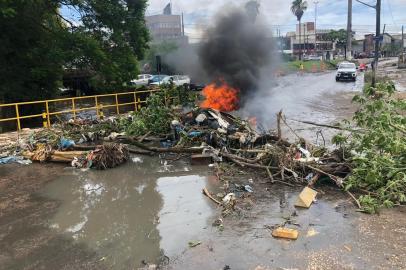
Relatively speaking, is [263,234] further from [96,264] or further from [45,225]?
[45,225]

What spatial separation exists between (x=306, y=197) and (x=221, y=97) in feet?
36.6

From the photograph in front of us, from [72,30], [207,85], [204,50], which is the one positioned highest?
[72,30]

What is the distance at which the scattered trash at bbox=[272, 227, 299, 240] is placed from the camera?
19.1 ft

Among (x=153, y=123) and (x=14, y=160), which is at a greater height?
(x=153, y=123)

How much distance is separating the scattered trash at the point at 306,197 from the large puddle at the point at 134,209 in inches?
62.7

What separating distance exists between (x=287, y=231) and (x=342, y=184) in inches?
96.2

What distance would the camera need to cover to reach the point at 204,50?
19250 millimetres

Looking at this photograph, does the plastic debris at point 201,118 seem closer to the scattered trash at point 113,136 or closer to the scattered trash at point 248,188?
the scattered trash at point 113,136

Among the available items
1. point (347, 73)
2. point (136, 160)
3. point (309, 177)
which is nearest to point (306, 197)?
point (309, 177)

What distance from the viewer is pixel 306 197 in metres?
7.27

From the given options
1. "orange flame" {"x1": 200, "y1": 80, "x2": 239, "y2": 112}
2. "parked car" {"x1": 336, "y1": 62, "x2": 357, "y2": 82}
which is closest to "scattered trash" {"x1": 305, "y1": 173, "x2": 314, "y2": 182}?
"orange flame" {"x1": 200, "y1": 80, "x2": 239, "y2": 112}

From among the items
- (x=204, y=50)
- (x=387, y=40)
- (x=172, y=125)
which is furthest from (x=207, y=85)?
(x=387, y=40)

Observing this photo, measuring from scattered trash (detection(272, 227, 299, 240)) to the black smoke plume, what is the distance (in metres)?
13.3

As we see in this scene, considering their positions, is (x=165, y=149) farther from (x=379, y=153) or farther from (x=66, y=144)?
(x=379, y=153)
